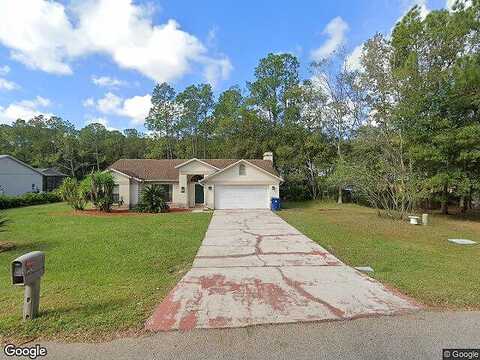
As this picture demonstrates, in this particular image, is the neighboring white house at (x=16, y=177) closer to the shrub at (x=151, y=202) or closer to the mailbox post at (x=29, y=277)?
the shrub at (x=151, y=202)

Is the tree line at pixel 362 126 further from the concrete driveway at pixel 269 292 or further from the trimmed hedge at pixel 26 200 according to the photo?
the trimmed hedge at pixel 26 200

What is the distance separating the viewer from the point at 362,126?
25.5 metres

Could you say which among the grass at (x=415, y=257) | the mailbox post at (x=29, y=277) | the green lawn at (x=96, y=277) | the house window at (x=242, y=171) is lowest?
the grass at (x=415, y=257)

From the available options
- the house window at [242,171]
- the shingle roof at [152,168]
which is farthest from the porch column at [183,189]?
the house window at [242,171]

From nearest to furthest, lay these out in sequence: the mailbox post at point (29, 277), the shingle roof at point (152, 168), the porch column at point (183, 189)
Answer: the mailbox post at point (29, 277), the porch column at point (183, 189), the shingle roof at point (152, 168)

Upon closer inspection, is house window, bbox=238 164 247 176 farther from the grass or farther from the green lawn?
the green lawn

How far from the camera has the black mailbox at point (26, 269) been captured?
4035 millimetres

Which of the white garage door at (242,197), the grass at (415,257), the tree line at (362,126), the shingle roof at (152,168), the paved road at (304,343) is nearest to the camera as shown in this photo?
the paved road at (304,343)

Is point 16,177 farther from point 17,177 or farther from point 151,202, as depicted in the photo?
point 151,202

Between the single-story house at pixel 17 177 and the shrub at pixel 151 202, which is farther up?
the single-story house at pixel 17 177

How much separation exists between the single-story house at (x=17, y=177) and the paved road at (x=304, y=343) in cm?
3849

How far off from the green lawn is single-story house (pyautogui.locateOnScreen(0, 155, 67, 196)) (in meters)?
28.2

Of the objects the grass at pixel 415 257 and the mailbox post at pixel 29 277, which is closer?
the mailbox post at pixel 29 277

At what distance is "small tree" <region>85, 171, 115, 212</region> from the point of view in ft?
67.7
